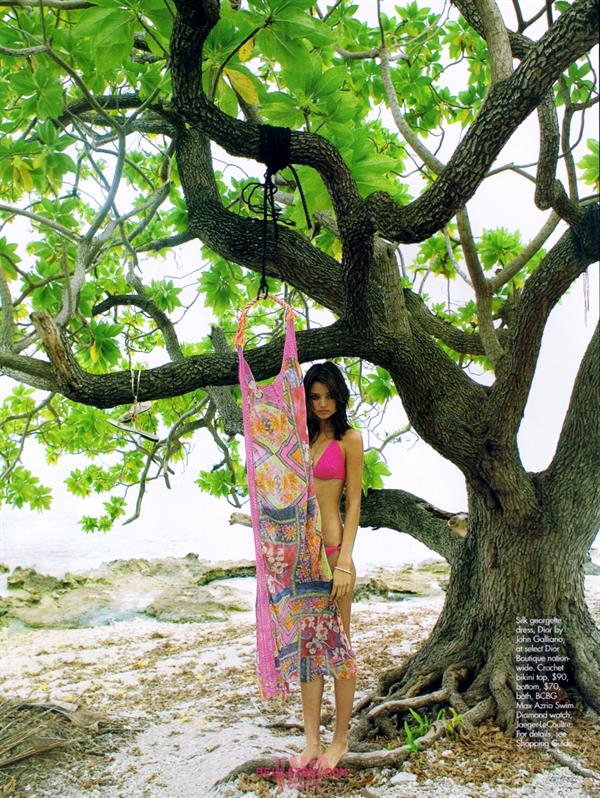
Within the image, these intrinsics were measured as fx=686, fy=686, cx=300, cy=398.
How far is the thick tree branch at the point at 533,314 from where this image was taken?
7.72 feet

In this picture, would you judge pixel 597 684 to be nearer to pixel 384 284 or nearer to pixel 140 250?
pixel 384 284

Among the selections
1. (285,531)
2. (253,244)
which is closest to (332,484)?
(285,531)

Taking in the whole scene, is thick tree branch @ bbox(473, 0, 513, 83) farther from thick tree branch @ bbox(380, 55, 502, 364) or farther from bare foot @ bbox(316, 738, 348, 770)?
bare foot @ bbox(316, 738, 348, 770)

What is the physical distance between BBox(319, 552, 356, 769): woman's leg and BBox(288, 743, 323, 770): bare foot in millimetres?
24

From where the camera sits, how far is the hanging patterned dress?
1.91 metres

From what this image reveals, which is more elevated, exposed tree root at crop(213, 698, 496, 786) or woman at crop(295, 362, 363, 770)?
woman at crop(295, 362, 363, 770)

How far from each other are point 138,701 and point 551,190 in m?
2.81

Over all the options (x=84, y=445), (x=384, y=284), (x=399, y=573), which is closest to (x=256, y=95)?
(x=384, y=284)

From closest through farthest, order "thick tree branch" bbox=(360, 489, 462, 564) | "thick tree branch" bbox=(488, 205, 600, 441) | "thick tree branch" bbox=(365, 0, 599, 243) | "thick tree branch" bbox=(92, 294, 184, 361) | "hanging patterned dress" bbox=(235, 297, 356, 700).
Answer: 1. "thick tree branch" bbox=(365, 0, 599, 243)
2. "hanging patterned dress" bbox=(235, 297, 356, 700)
3. "thick tree branch" bbox=(488, 205, 600, 441)
4. "thick tree branch" bbox=(360, 489, 462, 564)
5. "thick tree branch" bbox=(92, 294, 184, 361)

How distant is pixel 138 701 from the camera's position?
10.6 ft

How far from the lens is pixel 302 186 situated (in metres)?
1.97

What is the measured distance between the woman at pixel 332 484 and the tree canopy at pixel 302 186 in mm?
236

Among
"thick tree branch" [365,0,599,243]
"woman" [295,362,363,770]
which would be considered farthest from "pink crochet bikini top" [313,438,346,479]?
"thick tree branch" [365,0,599,243]

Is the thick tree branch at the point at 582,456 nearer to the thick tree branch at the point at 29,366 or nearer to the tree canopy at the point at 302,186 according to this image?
the tree canopy at the point at 302,186
